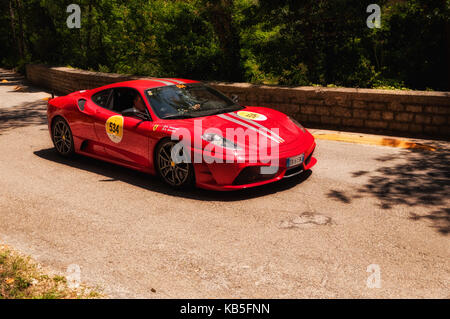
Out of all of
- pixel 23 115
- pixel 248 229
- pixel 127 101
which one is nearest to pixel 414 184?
pixel 248 229

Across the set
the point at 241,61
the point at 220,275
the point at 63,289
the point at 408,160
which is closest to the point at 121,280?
the point at 63,289

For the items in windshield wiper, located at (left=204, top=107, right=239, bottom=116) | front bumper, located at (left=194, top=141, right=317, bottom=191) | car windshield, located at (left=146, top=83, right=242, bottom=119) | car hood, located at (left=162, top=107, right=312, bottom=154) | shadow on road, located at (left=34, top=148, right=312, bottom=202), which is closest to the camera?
front bumper, located at (left=194, top=141, right=317, bottom=191)

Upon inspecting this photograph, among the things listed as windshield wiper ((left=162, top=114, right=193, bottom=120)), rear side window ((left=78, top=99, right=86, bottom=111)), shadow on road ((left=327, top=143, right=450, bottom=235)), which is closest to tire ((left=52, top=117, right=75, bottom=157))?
rear side window ((left=78, top=99, right=86, bottom=111))

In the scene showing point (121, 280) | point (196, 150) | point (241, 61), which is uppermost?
point (241, 61)

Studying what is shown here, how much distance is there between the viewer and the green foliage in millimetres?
11164

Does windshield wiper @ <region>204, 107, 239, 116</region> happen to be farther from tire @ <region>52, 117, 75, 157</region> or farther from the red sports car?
tire @ <region>52, 117, 75, 157</region>

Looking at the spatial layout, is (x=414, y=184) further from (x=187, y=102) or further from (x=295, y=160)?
(x=187, y=102)

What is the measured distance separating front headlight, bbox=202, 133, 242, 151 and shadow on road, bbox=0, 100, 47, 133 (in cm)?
672

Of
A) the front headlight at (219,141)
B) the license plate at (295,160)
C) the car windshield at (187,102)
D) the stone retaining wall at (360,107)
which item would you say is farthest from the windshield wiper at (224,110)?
the stone retaining wall at (360,107)

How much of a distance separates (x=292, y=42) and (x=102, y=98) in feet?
17.7

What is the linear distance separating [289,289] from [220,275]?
0.62 metres

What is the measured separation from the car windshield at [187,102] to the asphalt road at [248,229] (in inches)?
41.0

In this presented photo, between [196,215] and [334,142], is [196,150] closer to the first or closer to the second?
[196,215]

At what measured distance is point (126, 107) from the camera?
7480 millimetres
